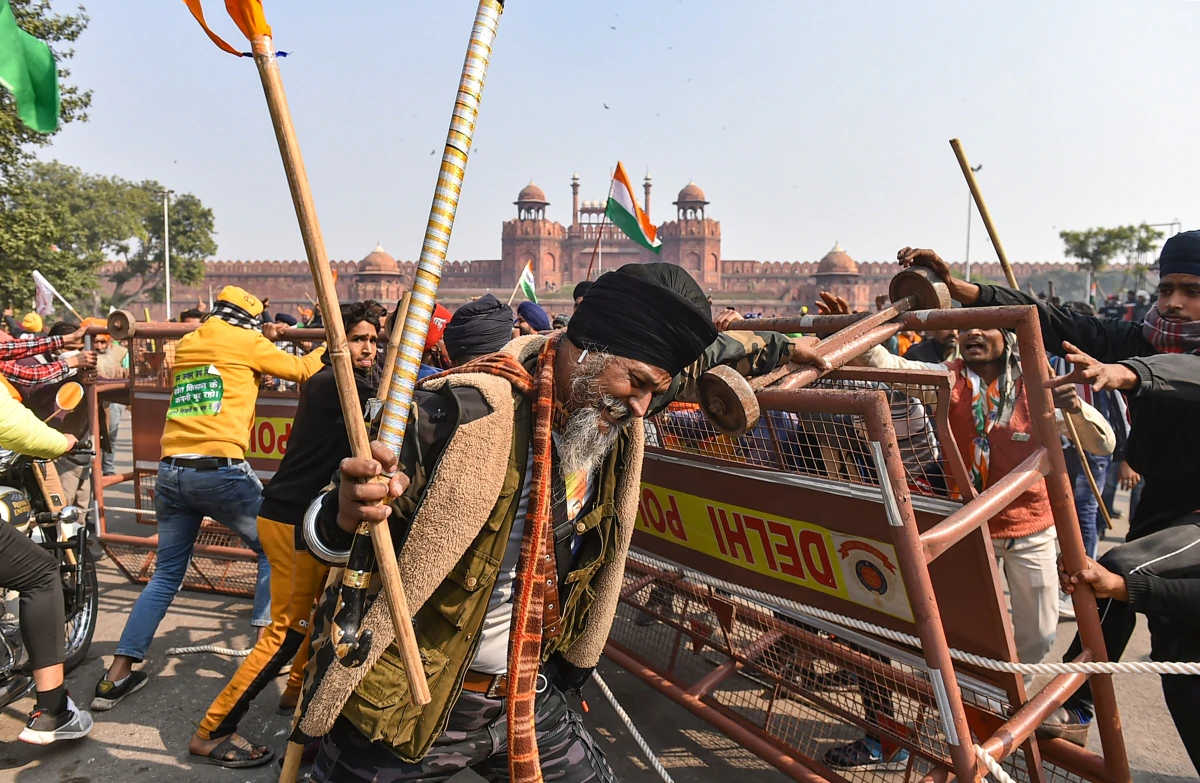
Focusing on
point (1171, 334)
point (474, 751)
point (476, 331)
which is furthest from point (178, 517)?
point (1171, 334)

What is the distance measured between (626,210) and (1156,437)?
30.1 ft

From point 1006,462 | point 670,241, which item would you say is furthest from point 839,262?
point 1006,462

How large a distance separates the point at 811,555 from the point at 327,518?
1629 millimetres

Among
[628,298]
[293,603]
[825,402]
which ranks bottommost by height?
[293,603]

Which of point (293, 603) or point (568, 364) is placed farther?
point (293, 603)

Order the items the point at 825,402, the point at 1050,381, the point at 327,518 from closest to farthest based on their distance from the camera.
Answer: the point at 327,518
the point at 825,402
the point at 1050,381

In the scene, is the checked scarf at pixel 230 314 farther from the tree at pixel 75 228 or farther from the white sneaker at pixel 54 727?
the tree at pixel 75 228

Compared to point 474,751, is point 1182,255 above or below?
above

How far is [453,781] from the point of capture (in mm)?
3002

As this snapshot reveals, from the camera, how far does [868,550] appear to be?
7.38 feet

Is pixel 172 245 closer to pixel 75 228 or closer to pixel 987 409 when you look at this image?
pixel 75 228

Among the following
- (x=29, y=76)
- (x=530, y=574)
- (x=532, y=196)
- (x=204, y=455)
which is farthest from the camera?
(x=532, y=196)

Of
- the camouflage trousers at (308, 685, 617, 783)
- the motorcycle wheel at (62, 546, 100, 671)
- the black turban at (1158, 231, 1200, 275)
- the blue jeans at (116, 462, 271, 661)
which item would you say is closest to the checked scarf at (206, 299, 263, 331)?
the blue jeans at (116, 462, 271, 661)

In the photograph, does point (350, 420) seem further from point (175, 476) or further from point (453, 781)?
point (175, 476)
